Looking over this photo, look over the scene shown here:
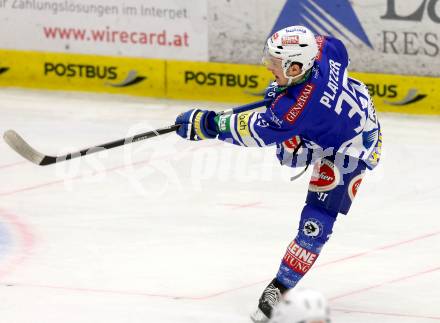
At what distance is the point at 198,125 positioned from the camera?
6.27m

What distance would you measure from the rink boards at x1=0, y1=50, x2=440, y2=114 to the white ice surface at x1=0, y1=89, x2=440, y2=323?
24cm

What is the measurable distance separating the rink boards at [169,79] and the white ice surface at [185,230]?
24cm

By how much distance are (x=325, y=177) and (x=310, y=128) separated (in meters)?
0.32

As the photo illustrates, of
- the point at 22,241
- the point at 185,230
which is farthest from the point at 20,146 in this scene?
the point at 185,230

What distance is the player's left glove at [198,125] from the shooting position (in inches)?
247

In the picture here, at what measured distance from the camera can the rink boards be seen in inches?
431

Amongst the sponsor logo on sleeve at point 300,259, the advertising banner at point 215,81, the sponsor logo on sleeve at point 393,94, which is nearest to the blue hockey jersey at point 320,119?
the sponsor logo on sleeve at point 300,259

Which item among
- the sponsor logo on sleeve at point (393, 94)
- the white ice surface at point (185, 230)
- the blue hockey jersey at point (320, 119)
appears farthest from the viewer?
the sponsor logo on sleeve at point (393, 94)

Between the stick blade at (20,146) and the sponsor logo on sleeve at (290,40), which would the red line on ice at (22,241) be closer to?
the stick blade at (20,146)

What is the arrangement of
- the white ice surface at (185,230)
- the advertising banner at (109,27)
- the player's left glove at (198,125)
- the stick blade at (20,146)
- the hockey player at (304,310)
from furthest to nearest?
the advertising banner at (109,27) → the stick blade at (20,146) → the white ice surface at (185,230) → the player's left glove at (198,125) → the hockey player at (304,310)

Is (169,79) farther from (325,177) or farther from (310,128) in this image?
(310,128)

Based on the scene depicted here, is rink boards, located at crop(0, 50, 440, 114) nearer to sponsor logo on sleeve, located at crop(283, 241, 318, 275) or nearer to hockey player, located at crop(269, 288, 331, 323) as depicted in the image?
sponsor logo on sleeve, located at crop(283, 241, 318, 275)

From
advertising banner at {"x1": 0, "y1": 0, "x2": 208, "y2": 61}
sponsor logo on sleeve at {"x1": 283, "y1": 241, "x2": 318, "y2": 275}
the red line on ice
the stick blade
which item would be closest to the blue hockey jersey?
sponsor logo on sleeve at {"x1": 283, "y1": 241, "x2": 318, "y2": 275}

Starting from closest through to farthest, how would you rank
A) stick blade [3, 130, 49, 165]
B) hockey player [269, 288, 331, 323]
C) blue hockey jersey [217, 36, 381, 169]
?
hockey player [269, 288, 331, 323] → blue hockey jersey [217, 36, 381, 169] → stick blade [3, 130, 49, 165]
